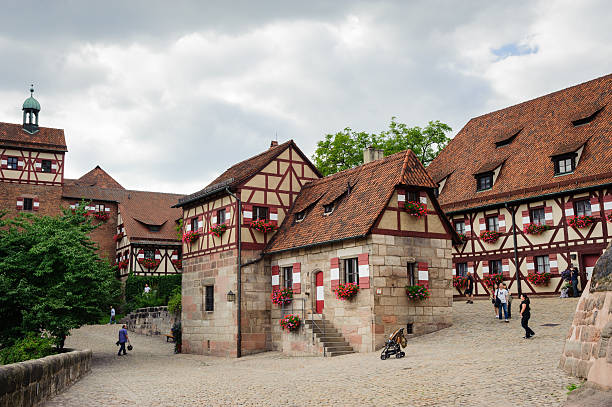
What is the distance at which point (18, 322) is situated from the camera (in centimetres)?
2377

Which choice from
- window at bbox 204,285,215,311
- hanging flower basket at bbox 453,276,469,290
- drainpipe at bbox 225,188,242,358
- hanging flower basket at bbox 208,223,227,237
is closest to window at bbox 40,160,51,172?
window at bbox 204,285,215,311

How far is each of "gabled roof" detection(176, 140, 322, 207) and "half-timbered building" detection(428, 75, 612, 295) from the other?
8.03m

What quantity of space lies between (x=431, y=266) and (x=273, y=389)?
997 centimetres

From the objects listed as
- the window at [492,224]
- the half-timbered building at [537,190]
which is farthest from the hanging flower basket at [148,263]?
the window at [492,224]

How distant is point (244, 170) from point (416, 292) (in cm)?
1072

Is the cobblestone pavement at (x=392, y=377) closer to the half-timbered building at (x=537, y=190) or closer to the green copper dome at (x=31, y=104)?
the half-timbered building at (x=537, y=190)

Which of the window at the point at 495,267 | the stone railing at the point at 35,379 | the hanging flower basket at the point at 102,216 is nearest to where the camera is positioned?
the stone railing at the point at 35,379

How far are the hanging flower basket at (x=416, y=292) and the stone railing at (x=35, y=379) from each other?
32.7ft

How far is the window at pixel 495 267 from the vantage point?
97.9ft

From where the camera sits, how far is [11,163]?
47.8 m

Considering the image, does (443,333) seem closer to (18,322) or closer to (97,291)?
(97,291)

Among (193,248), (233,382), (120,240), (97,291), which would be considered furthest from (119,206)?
(233,382)

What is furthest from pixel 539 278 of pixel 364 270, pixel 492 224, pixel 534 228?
pixel 364 270

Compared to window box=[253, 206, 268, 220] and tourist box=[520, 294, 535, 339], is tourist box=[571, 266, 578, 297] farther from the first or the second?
window box=[253, 206, 268, 220]
